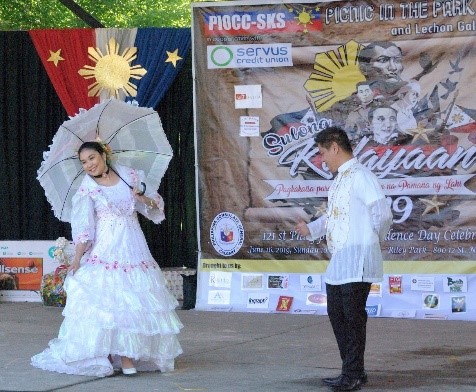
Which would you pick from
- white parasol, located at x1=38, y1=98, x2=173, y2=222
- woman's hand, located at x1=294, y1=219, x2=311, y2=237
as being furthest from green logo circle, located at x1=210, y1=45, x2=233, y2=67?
woman's hand, located at x1=294, y1=219, x2=311, y2=237

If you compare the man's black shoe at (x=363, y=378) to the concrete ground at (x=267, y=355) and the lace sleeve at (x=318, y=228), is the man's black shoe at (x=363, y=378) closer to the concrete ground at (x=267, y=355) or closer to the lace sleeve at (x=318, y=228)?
the concrete ground at (x=267, y=355)

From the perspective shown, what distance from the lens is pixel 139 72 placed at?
1240 cm

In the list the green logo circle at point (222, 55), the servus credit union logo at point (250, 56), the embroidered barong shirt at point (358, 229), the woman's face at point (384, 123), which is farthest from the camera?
the green logo circle at point (222, 55)

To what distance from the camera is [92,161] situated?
310 inches

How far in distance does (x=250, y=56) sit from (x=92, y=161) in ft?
14.2

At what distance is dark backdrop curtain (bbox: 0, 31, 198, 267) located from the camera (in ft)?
41.7

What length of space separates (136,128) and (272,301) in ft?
13.1

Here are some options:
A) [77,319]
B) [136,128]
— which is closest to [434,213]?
[136,128]

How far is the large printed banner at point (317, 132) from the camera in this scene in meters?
11.3

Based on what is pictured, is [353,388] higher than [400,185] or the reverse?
the reverse

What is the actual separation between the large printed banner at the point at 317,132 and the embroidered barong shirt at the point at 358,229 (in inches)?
167

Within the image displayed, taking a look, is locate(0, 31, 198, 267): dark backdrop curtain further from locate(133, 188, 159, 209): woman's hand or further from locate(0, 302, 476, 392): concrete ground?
locate(133, 188, 159, 209): woman's hand

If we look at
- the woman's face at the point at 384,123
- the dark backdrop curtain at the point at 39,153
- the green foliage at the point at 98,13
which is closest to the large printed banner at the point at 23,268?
the dark backdrop curtain at the point at 39,153

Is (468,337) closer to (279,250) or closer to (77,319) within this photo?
(279,250)
